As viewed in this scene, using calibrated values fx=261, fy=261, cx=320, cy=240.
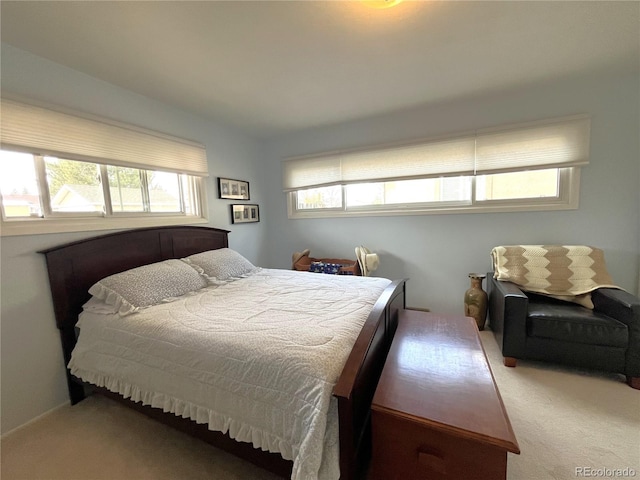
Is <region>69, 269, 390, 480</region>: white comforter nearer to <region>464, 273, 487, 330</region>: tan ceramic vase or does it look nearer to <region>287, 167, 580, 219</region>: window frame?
<region>464, 273, 487, 330</region>: tan ceramic vase

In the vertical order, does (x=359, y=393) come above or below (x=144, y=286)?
below

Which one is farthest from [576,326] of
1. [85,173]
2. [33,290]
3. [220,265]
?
[85,173]

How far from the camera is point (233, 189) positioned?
131 inches

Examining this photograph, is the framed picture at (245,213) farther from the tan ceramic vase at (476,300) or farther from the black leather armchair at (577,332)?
the black leather armchair at (577,332)

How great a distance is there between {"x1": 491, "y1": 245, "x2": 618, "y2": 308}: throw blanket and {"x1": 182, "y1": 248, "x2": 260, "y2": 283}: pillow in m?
2.49

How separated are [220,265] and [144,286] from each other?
2.36 ft

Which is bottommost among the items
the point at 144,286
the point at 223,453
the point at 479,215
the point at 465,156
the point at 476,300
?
the point at 223,453

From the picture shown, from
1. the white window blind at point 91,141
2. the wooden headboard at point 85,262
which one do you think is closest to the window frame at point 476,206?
the white window blind at point 91,141

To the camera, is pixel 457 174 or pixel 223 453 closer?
pixel 223 453

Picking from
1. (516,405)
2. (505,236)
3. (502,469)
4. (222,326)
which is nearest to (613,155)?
(505,236)

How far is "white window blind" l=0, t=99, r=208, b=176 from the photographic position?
165 centimetres

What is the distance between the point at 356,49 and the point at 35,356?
2992 millimetres

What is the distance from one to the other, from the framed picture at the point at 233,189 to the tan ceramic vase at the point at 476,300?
2890 millimetres

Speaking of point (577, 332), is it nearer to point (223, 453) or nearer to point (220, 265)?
point (223, 453)
